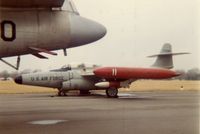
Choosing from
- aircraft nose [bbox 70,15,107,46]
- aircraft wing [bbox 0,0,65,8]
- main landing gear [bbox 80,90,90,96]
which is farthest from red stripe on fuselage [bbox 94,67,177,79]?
aircraft wing [bbox 0,0,65,8]

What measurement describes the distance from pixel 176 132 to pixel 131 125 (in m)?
1.51

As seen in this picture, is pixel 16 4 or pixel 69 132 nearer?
pixel 69 132

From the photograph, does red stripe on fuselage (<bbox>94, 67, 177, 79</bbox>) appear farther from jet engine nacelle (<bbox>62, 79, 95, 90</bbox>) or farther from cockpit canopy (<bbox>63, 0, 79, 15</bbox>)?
cockpit canopy (<bbox>63, 0, 79, 15</bbox>)

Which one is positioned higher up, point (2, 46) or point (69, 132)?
point (2, 46)

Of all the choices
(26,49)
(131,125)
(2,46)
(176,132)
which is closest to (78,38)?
(26,49)

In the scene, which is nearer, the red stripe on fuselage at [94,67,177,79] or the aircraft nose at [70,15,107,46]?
the aircraft nose at [70,15,107,46]

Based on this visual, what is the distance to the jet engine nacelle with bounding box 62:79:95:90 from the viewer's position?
1037 inches

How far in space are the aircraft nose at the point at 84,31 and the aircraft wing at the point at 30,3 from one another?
0.82 m

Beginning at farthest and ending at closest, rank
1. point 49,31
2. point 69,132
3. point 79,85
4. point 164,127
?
1. point 79,85
2. point 49,31
3. point 164,127
4. point 69,132

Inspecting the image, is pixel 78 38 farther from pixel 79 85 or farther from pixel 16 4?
pixel 79 85

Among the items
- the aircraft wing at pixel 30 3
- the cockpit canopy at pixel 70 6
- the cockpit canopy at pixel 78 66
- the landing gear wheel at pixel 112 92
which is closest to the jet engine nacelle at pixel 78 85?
the cockpit canopy at pixel 78 66

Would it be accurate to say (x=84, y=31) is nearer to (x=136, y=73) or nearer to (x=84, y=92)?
(x=136, y=73)

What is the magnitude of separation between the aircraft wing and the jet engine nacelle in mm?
16849

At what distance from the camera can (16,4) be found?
30.8 feet
